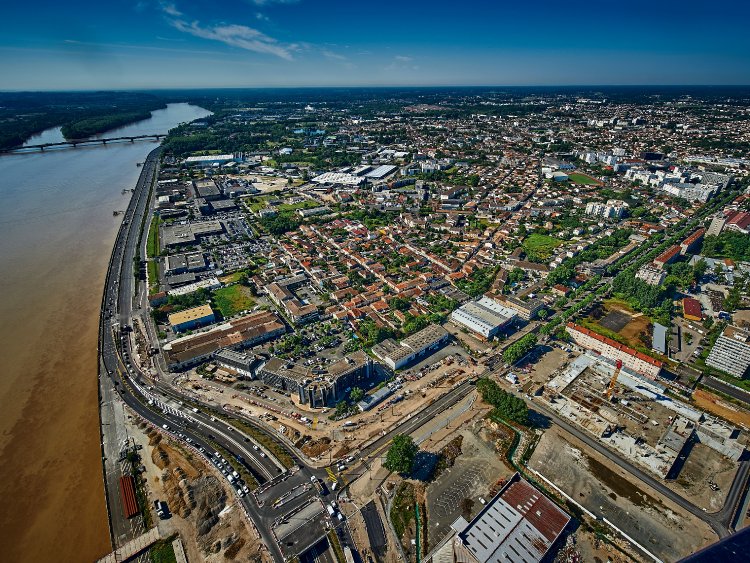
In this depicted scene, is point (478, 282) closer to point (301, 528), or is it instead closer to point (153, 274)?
point (301, 528)

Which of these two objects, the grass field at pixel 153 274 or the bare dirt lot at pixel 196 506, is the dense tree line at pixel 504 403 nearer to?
the bare dirt lot at pixel 196 506

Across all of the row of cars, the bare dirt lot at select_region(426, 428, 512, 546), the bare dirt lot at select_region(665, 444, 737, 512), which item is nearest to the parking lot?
the row of cars

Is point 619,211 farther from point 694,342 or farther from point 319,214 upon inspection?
point 319,214

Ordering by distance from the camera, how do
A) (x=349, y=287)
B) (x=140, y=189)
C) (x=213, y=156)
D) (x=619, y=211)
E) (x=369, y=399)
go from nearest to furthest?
(x=369, y=399) < (x=349, y=287) < (x=619, y=211) < (x=140, y=189) < (x=213, y=156)

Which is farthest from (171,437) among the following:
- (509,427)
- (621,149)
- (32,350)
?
(621,149)

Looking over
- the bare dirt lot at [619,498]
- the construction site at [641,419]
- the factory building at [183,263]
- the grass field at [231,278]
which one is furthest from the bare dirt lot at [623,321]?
the factory building at [183,263]

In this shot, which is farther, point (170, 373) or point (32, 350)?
point (32, 350)

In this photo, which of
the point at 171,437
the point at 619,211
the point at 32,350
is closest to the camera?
the point at 171,437
